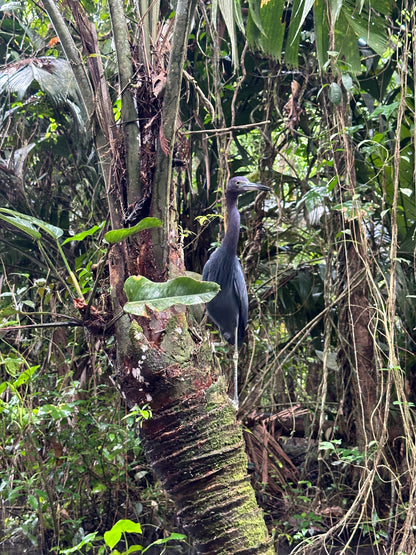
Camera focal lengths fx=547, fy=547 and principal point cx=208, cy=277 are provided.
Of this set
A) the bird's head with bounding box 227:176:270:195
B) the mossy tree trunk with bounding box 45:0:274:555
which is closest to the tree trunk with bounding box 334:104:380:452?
the bird's head with bounding box 227:176:270:195

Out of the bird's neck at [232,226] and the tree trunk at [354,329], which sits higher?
the bird's neck at [232,226]

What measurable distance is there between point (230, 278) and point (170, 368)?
1.41 meters

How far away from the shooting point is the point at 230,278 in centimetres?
330

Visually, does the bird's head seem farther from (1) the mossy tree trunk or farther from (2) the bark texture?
(2) the bark texture

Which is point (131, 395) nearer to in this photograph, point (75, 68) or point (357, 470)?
point (75, 68)

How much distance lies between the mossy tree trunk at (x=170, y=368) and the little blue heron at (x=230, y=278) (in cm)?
110

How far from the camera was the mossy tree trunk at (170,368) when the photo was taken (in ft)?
6.36

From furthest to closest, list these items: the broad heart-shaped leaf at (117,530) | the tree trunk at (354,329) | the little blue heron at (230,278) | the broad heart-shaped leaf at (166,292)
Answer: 1. the little blue heron at (230,278)
2. the tree trunk at (354,329)
3. the broad heart-shaped leaf at (117,530)
4. the broad heart-shaped leaf at (166,292)

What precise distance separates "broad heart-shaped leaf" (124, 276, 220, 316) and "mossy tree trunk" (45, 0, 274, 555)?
22 cm

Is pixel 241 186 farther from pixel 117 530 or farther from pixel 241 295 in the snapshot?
pixel 117 530

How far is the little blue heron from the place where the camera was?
10.6ft

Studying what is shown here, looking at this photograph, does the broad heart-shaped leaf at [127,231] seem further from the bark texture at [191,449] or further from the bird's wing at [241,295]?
the bird's wing at [241,295]

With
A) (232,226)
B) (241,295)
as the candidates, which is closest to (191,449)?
(241,295)

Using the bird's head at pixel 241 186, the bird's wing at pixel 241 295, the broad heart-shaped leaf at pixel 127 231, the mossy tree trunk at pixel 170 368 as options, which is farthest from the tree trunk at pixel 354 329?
the broad heart-shaped leaf at pixel 127 231
